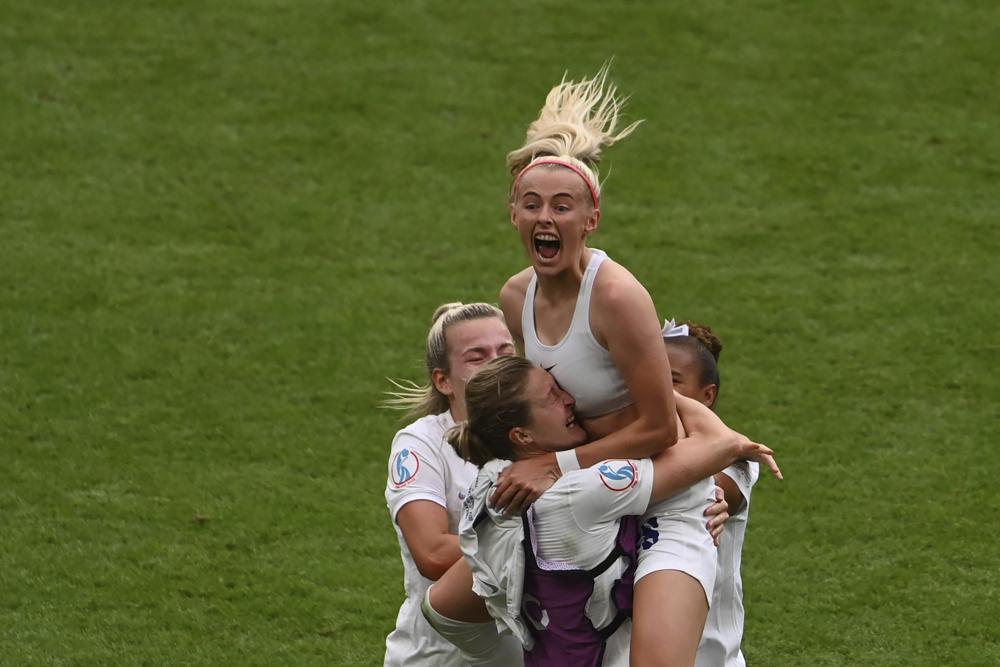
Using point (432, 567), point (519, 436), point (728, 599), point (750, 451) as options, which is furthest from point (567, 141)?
point (728, 599)

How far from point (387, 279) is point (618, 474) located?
5.94 m

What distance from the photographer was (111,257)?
33.1ft

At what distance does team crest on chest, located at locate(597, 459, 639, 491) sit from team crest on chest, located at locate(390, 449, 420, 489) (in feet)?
2.83

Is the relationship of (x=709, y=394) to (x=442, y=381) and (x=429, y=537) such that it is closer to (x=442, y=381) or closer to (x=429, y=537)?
(x=442, y=381)

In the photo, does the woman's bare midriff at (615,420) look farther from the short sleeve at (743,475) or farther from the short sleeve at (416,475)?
the short sleeve at (416,475)

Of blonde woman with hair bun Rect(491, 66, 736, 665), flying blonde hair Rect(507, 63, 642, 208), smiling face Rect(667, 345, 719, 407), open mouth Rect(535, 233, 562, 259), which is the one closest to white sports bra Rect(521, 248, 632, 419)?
blonde woman with hair bun Rect(491, 66, 736, 665)

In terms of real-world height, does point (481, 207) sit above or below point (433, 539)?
above

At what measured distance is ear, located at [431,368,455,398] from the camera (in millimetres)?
4914

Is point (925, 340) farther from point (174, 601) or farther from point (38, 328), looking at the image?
point (38, 328)

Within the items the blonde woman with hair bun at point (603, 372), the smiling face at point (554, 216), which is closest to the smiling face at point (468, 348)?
the blonde woman with hair bun at point (603, 372)

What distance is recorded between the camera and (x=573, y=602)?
4.12m

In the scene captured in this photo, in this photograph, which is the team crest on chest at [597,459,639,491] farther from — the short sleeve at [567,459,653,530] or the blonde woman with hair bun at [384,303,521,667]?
the blonde woman with hair bun at [384,303,521,667]

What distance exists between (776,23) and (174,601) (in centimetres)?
777

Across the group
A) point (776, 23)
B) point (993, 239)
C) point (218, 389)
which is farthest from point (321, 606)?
point (776, 23)
